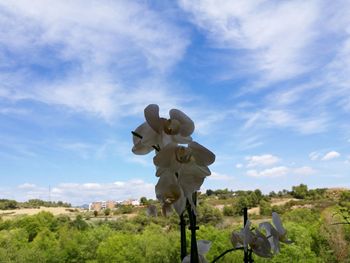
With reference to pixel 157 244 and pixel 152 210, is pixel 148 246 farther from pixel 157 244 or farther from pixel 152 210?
pixel 152 210

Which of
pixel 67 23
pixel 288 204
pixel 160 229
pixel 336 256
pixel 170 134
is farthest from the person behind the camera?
pixel 288 204

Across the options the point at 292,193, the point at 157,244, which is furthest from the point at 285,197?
the point at 157,244

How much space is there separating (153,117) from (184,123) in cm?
3

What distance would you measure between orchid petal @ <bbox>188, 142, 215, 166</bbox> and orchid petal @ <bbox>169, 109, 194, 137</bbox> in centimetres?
2

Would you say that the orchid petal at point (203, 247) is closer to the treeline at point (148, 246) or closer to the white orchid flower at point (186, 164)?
the white orchid flower at point (186, 164)

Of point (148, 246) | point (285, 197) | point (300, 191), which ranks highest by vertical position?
point (300, 191)

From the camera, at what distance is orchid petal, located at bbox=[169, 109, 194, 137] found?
441 millimetres

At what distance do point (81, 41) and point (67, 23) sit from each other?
16.4 inches

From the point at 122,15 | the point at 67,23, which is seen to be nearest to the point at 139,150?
the point at 122,15

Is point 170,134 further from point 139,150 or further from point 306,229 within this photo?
point 306,229

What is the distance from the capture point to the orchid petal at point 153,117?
0.43 m

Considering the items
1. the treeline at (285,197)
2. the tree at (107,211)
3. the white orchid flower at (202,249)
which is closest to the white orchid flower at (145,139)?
the white orchid flower at (202,249)

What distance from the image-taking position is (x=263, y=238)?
0.50 metres

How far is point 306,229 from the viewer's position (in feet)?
49.0
